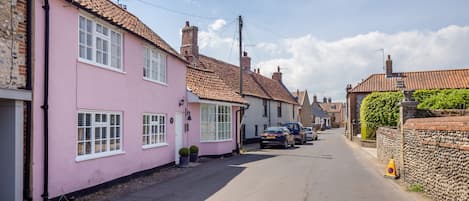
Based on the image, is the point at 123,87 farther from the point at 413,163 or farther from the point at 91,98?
the point at 413,163

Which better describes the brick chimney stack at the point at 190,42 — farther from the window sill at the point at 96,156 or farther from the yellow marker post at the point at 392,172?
the yellow marker post at the point at 392,172

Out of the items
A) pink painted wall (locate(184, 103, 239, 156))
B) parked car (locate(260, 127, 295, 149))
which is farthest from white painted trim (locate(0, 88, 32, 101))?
parked car (locate(260, 127, 295, 149))

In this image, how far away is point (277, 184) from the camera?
1186 centimetres

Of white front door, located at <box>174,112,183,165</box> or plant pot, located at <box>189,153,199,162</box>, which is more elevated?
white front door, located at <box>174,112,183,165</box>

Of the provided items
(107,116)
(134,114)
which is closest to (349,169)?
(134,114)

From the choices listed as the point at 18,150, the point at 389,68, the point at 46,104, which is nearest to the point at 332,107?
the point at 389,68

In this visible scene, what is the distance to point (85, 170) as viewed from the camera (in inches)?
392

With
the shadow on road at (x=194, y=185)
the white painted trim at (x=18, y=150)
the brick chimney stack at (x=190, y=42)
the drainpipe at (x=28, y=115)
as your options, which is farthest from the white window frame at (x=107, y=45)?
the brick chimney stack at (x=190, y=42)

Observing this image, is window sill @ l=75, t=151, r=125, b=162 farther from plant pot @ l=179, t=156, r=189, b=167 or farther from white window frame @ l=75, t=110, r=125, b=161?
plant pot @ l=179, t=156, r=189, b=167

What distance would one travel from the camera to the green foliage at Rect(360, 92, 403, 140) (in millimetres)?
27469

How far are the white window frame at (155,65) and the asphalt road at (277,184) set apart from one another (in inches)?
156

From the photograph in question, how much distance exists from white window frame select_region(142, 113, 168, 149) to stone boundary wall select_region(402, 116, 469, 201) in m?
8.99

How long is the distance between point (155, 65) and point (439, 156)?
34.4ft

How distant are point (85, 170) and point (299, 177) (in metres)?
7.23
